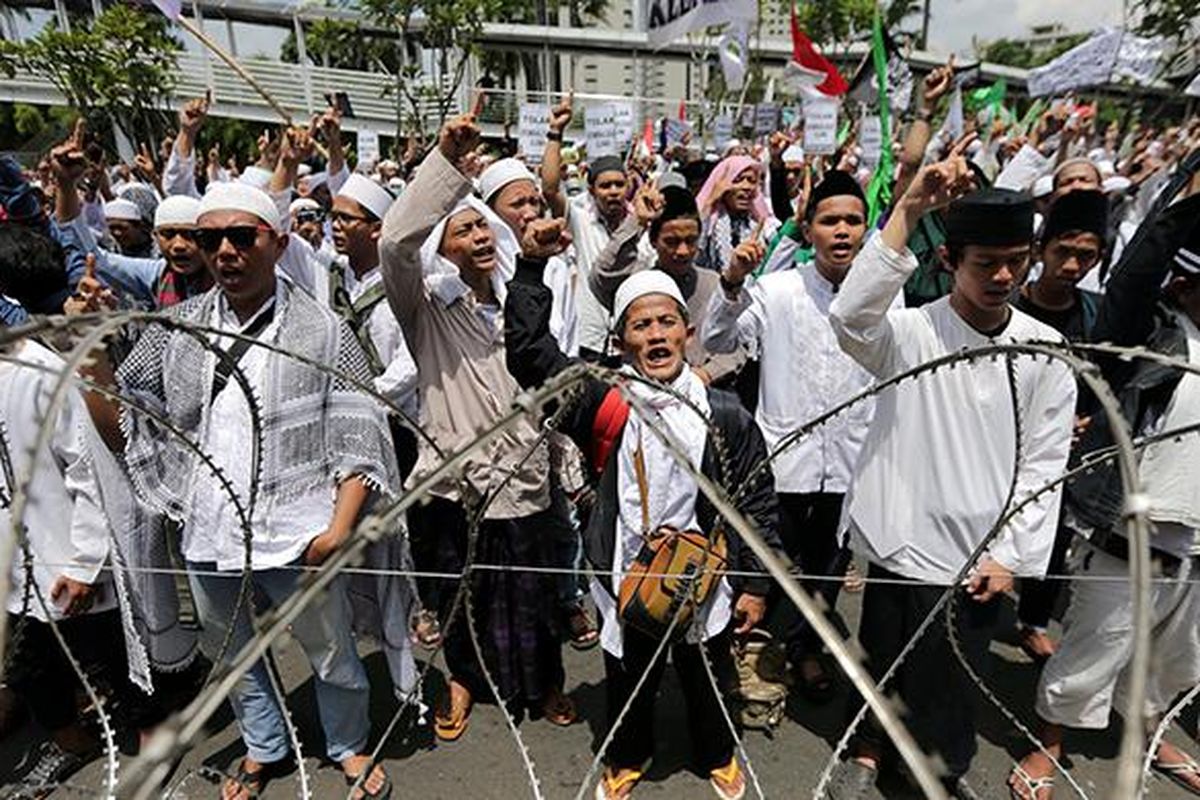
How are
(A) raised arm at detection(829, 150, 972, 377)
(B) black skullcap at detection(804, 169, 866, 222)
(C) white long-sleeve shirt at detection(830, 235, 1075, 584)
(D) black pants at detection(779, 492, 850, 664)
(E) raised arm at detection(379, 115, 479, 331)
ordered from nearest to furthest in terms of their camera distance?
1. (A) raised arm at detection(829, 150, 972, 377)
2. (C) white long-sleeve shirt at detection(830, 235, 1075, 584)
3. (E) raised arm at detection(379, 115, 479, 331)
4. (B) black skullcap at detection(804, 169, 866, 222)
5. (D) black pants at detection(779, 492, 850, 664)

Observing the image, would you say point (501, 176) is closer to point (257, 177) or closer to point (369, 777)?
point (257, 177)

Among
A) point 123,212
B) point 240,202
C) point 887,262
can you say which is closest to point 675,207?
point 887,262

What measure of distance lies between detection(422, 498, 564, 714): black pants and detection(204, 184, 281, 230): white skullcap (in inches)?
53.1

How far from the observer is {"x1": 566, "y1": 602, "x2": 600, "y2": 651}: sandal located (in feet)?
13.3

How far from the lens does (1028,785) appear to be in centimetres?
294

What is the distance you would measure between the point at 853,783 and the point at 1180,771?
4.14 ft

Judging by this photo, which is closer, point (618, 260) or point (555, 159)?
point (618, 260)

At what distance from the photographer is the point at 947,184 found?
7.11ft

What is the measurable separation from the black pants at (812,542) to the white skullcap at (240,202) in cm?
240

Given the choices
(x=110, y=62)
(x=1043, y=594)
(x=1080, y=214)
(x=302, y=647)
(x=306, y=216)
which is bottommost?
(x=1043, y=594)

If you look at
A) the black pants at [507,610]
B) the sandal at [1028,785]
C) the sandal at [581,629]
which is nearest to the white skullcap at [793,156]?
the sandal at [581,629]

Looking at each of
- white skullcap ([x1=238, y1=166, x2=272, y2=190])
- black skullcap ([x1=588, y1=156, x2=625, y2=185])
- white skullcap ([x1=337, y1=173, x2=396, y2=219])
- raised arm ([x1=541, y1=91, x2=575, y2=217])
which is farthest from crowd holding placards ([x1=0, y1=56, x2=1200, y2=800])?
white skullcap ([x1=238, y1=166, x2=272, y2=190])

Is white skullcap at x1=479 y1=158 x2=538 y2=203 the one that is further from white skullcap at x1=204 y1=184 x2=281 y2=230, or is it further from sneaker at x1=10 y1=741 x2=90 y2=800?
sneaker at x1=10 y1=741 x2=90 y2=800

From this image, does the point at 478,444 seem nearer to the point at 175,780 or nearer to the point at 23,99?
the point at 175,780
